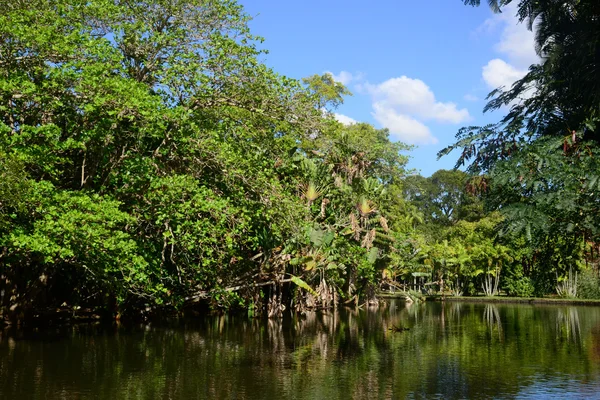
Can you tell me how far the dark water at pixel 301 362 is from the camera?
397 inches

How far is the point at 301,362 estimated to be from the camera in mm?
13398

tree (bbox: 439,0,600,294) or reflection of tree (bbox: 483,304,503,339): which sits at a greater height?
tree (bbox: 439,0,600,294)

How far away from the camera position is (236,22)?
20672 millimetres

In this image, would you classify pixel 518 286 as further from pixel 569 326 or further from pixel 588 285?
pixel 569 326

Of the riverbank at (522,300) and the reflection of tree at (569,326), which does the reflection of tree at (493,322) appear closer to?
the reflection of tree at (569,326)

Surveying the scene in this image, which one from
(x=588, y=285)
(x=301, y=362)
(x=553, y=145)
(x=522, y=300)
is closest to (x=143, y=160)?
(x=301, y=362)

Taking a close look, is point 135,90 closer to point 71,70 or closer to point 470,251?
point 71,70

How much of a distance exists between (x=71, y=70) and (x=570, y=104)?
1347 cm

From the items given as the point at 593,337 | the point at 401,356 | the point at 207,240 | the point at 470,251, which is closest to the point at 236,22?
the point at 207,240

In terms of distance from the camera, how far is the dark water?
10.1 meters

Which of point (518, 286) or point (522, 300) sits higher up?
point (518, 286)

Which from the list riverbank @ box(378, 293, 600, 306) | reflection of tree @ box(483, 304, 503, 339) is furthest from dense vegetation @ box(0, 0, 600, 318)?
riverbank @ box(378, 293, 600, 306)

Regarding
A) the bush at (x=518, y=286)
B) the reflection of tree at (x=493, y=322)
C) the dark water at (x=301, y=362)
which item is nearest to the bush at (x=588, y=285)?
the bush at (x=518, y=286)

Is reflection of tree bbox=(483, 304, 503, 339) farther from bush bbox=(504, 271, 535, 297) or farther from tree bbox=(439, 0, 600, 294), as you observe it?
bush bbox=(504, 271, 535, 297)
